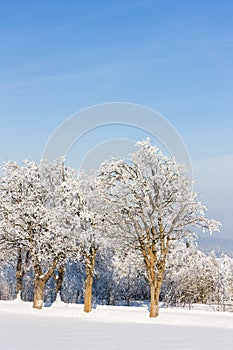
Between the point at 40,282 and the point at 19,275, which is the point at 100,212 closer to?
the point at 40,282

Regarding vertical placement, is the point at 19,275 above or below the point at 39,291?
above

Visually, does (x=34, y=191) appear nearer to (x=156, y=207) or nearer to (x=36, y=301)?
(x=36, y=301)

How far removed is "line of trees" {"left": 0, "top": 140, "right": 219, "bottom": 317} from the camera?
28.3m

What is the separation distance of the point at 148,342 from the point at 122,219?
1351cm

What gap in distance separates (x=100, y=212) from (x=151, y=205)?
3.94 meters

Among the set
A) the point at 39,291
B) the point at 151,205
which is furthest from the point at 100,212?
the point at 39,291

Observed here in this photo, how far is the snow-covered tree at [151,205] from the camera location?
92.4ft

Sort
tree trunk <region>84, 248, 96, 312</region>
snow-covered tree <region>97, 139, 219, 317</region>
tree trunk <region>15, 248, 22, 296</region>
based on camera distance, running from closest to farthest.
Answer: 1. snow-covered tree <region>97, 139, 219, 317</region>
2. tree trunk <region>84, 248, 96, 312</region>
3. tree trunk <region>15, 248, 22, 296</region>

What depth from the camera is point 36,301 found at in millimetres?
32844

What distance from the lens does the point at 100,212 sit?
98.9 feet

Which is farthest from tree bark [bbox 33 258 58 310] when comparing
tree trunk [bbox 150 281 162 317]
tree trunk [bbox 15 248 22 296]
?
tree trunk [bbox 150 281 162 317]

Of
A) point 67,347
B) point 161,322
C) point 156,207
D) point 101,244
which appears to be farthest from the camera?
point 101,244

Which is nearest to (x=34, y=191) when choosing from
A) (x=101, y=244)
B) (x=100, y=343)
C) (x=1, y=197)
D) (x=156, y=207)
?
(x=1, y=197)

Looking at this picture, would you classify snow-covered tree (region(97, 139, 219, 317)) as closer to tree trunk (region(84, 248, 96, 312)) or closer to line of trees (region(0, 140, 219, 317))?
line of trees (region(0, 140, 219, 317))
